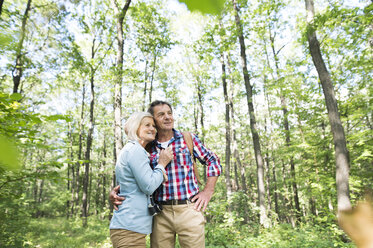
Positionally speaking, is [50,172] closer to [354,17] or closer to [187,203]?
[187,203]

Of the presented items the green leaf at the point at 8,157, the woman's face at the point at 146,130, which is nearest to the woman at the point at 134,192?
the woman's face at the point at 146,130

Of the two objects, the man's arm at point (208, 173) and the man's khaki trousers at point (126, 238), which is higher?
the man's arm at point (208, 173)

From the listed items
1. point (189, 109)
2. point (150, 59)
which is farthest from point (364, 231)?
point (189, 109)

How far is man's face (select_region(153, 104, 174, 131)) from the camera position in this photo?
2193 mm

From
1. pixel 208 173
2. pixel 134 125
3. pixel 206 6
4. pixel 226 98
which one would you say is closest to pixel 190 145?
pixel 208 173

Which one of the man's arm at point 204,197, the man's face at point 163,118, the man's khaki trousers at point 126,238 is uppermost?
the man's face at point 163,118

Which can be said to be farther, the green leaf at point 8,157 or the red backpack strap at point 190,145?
the red backpack strap at point 190,145

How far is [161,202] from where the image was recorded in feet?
6.54

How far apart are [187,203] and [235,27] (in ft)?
25.4

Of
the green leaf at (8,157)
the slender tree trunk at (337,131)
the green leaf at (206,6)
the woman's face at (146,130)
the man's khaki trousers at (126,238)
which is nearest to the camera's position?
the green leaf at (8,157)

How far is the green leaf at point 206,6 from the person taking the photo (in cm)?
66

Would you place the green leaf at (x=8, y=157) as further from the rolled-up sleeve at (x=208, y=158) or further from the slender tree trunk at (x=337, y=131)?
the slender tree trunk at (x=337, y=131)

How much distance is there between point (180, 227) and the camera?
191cm

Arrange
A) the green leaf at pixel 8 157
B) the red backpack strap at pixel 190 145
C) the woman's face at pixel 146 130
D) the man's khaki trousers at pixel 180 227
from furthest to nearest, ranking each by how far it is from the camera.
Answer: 1. the red backpack strap at pixel 190 145
2. the woman's face at pixel 146 130
3. the man's khaki trousers at pixel 180 227
4. the green leaf at pixel 8 157
